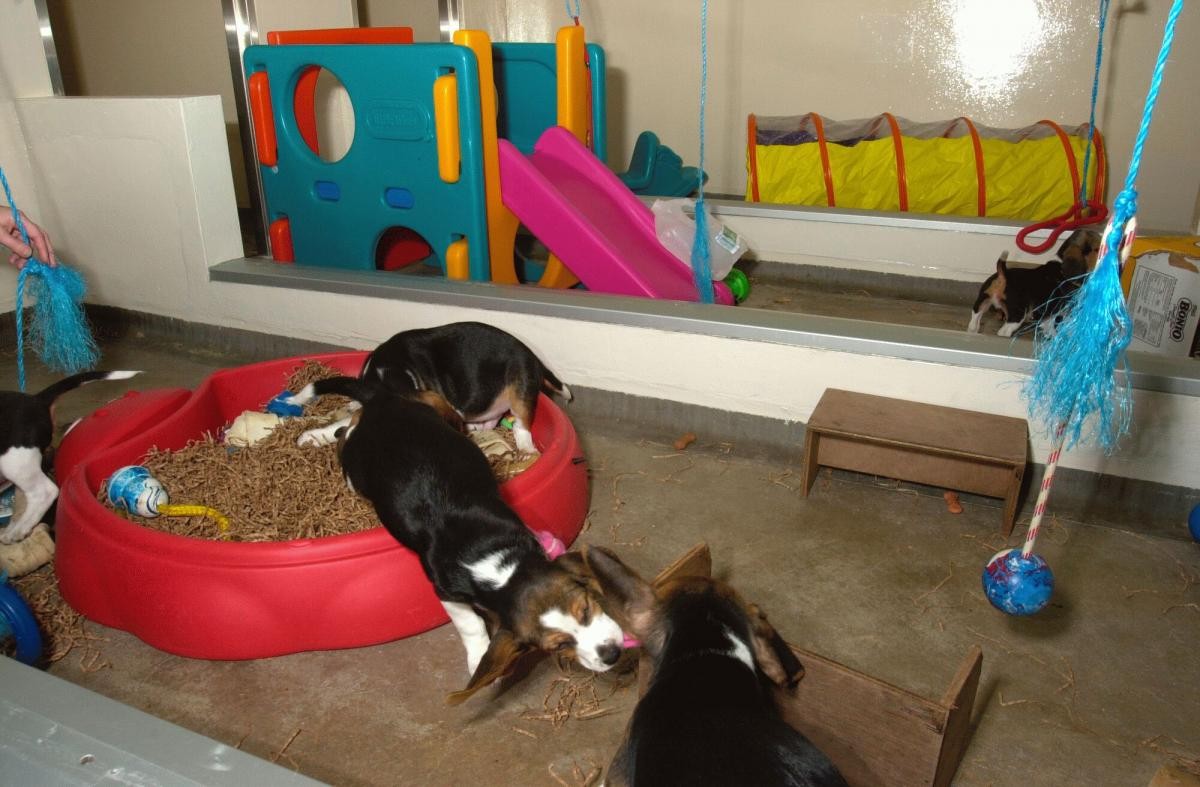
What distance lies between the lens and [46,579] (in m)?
2.71

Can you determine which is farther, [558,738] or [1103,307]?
[558,738]

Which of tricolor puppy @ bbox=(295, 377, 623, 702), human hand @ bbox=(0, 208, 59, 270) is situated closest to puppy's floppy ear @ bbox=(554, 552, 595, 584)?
tricolor puppy @ bbox=(295, 377, 623, 702)

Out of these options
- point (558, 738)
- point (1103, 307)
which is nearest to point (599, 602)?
point (558, 738)

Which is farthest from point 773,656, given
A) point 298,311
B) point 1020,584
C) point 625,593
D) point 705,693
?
point 298,311

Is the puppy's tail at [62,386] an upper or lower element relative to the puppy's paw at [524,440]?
upper

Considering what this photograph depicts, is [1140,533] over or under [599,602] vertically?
under

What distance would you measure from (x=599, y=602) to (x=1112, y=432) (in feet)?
6.81

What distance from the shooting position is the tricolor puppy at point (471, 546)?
6.24 ft

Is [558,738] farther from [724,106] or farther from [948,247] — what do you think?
[724,106]

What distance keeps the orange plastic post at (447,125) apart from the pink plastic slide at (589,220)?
0.25 metres

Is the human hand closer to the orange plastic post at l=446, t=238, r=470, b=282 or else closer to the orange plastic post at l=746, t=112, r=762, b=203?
the orange plastic post at l=446, t=238, r=470, b=282

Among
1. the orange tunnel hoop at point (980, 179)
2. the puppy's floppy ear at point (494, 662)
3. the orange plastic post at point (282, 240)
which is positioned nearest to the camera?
the puppy's floppy ear at point (494, 662)

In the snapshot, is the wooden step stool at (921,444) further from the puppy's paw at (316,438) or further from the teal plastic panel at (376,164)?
the teal plastic panel at (376,164)

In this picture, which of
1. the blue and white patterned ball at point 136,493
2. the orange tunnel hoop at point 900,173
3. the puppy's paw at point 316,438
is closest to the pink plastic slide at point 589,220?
the puppy's paw at point 316,438
